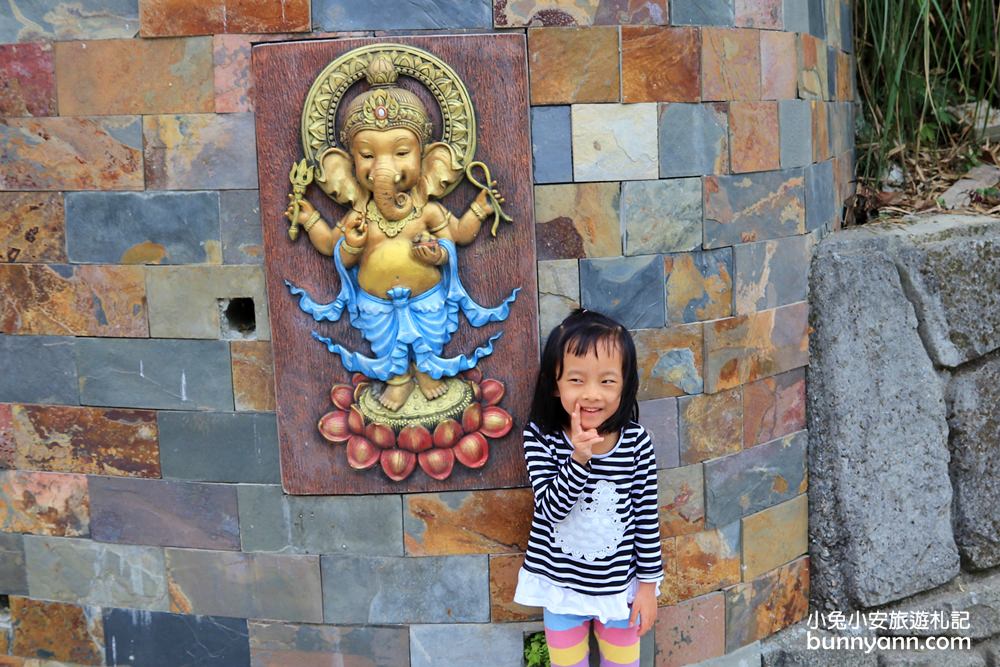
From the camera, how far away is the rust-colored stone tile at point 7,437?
2.93 m

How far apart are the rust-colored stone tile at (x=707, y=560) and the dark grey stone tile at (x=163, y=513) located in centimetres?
131

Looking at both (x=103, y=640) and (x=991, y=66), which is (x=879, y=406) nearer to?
(x=991, y=66)

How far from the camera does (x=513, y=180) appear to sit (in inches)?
103

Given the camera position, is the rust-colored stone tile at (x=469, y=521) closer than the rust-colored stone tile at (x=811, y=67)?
Yes

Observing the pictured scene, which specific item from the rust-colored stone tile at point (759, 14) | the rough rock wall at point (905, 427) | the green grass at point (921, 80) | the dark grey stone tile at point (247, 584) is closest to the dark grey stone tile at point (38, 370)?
the dark grey stone tile at point (247, 584)

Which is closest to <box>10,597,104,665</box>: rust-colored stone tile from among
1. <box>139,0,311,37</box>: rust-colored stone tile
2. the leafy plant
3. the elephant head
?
the leafy plant

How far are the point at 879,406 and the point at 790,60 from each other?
1.14m

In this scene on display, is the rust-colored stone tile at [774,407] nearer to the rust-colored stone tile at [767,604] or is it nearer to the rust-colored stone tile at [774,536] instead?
the rust-colored stone tile at [774,536]

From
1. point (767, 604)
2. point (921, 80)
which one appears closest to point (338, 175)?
point (767, 604)

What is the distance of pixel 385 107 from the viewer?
2.52m

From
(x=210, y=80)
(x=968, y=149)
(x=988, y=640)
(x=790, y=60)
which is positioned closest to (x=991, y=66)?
(x=968, y=149)

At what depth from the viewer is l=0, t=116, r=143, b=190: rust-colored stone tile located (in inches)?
107

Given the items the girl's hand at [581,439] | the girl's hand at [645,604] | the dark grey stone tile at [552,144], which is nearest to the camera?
the girl's hand at [581,439]

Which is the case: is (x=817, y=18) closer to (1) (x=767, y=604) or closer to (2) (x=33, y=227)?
(1) (x=767, y=604)
